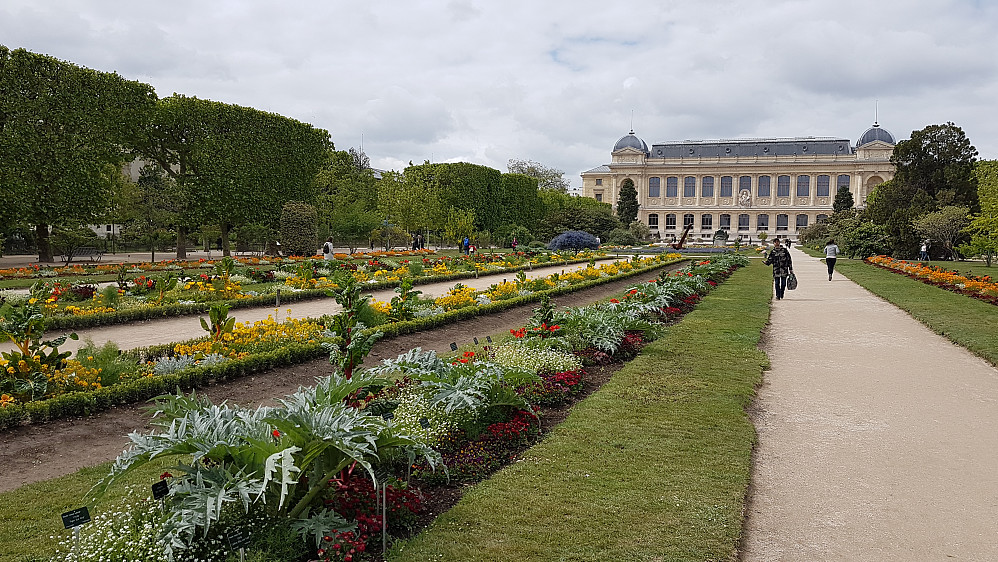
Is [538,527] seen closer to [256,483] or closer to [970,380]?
[256,483]

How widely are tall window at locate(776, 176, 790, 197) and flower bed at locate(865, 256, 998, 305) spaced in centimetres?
7795

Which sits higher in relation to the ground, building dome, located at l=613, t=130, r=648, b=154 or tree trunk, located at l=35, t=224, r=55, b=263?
building dome, located at l=613, t=130, r=648, b=154

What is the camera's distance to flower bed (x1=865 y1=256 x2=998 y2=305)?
16025 mm

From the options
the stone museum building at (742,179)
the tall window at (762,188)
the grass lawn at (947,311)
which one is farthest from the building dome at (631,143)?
the grass lawn at (947,311)

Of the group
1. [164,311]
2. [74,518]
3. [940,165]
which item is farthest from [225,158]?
[940,165]

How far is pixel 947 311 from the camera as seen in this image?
44.9ft

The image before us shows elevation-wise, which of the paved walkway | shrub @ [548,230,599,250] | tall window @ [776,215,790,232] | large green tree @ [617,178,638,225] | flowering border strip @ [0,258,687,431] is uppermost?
large green tree @ [617,178,638,225]

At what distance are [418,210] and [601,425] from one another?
1315 inches

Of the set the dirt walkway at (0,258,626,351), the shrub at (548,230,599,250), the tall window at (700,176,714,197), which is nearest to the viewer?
the dirt walkway at (0,258,626,351)

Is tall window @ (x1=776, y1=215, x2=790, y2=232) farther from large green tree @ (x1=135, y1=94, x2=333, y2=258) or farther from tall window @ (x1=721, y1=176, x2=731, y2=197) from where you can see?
large green tree @ (x1=135, y1=94, x2=333, y2=258)

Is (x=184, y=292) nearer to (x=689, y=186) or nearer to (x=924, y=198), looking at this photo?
(x=924, y=198)

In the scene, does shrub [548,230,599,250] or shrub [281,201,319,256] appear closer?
shrub [281,201,319,256]

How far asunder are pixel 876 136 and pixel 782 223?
18201 millimetres

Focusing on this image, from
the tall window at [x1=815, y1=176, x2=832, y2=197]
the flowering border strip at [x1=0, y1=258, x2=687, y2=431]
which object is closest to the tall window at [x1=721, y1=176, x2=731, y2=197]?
the tall window at [x1=815, y1=176, x2=832, y2=197]
